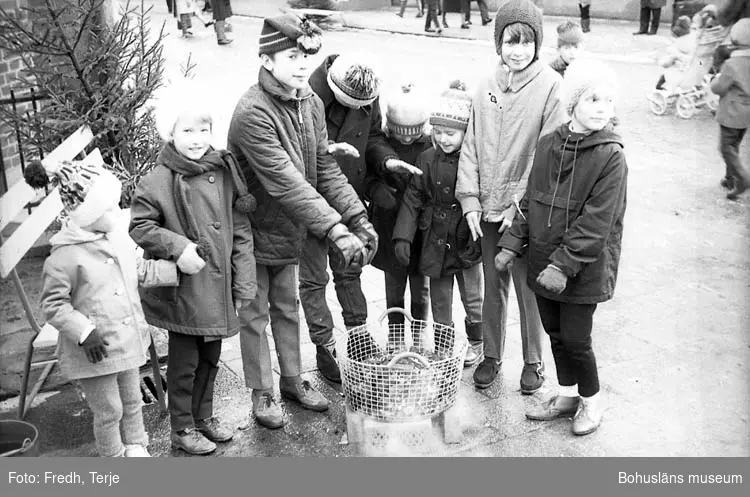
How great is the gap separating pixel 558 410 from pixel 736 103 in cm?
466

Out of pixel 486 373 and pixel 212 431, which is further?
pixel 486 373

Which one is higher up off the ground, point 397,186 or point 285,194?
point 285,194

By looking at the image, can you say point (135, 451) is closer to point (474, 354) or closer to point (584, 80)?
point (474, 354)

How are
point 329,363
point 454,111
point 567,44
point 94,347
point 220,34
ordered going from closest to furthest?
point 94,347
point 454,111
point 329,363
point 567,44
point 220,34

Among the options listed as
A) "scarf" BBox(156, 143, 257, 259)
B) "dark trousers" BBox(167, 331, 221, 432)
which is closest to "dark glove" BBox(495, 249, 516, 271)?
"scarf" BBox(156, 143, 257, 259)

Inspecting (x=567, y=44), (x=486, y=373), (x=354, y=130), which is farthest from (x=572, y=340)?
(x=567, y=44)

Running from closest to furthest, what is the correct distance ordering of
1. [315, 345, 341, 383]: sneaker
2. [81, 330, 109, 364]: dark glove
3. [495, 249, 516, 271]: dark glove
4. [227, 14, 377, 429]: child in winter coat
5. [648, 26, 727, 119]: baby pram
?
[81, 330, 109, 364]: dark glove, [227, 14, 377, 429]: child in winter coat, [495, 249, 516, 271]: dark glove, [315, 345, 341, 383]: sneaker, [648, 26, 727, 119]: baby pram

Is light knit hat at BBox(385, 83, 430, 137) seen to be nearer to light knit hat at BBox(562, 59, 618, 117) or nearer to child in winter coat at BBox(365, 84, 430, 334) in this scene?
child in winter coat at BBox(365, 84, 430, 334)

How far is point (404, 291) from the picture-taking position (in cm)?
506

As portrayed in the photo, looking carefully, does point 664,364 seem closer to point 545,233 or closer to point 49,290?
point 545,233

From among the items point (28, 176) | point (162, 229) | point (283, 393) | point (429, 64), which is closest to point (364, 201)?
point (283, 393)

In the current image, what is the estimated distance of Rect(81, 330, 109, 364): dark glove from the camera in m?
3.57

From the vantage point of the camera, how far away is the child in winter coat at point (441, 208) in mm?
4598

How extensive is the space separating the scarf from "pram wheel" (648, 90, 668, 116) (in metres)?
8.46
